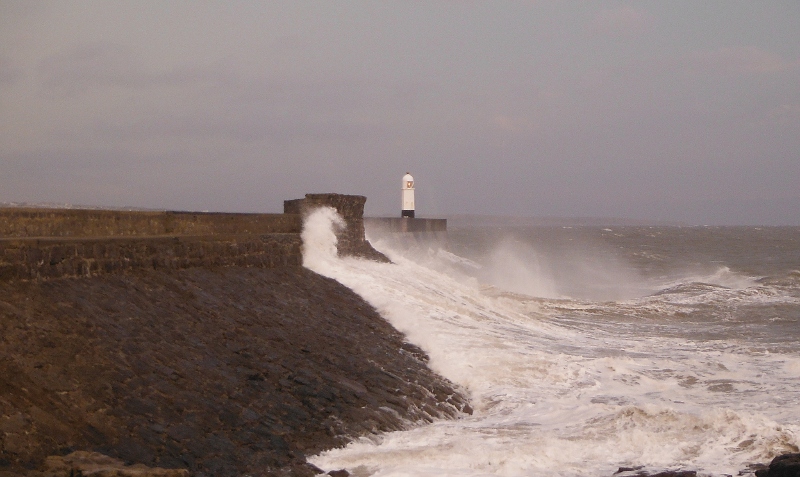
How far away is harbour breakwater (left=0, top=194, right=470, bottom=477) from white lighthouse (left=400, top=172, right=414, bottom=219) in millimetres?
16240

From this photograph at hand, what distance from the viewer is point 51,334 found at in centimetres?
581

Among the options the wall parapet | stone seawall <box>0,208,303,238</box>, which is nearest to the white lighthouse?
the wall parapet

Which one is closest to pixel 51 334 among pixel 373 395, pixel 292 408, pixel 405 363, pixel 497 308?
pixel 292 408

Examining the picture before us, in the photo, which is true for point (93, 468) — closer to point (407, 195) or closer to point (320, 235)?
point (320, 235)

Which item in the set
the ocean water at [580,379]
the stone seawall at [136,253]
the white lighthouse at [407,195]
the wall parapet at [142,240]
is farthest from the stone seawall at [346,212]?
the white lighthouse at [407,195]

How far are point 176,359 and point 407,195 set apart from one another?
20.5 m

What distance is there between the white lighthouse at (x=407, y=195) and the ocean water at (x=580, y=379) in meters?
6.76

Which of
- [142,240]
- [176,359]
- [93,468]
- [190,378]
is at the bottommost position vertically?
[93,468]

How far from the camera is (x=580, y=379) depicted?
932 cm

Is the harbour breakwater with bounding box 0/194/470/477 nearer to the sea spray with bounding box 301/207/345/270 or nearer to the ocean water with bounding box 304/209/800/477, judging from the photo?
the ocean water with bounding box 304/209/800/477

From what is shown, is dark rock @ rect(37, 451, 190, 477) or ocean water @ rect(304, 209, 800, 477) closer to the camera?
dark rock @ rect(37, 451, 190, 477)

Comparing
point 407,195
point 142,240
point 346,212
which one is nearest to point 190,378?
point 142,240

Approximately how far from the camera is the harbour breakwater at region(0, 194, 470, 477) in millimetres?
5176

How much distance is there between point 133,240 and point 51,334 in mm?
2405
